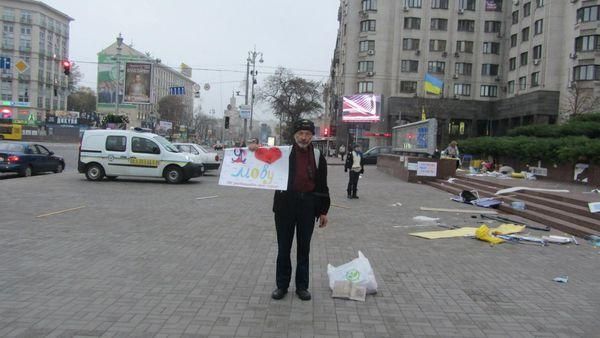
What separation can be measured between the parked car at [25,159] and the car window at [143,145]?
494cm

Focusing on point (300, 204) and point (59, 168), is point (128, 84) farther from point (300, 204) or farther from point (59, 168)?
point (300, 204)

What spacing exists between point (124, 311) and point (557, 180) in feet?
61.4

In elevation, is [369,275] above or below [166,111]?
below

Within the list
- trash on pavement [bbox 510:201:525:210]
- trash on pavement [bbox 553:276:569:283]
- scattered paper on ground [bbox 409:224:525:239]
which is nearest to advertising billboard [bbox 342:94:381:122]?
trash on pavement [bbox 510:201:525:210]

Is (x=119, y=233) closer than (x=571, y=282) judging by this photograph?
No

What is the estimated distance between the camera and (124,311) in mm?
4781

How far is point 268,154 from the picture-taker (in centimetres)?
575

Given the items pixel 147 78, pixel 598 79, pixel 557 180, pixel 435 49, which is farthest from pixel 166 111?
pixel 557 180

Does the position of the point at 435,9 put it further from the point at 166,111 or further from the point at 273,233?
the point at 273,233

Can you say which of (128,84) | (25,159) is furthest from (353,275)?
(128,84)

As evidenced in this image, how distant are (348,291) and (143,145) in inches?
584

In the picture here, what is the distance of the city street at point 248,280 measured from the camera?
4.57 metres

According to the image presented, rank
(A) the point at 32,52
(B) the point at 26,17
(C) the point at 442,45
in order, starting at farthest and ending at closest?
(B) the point at 26,17, (A) the point at 32,52, (C) the point at 442,45

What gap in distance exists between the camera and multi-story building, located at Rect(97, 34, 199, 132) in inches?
1558
